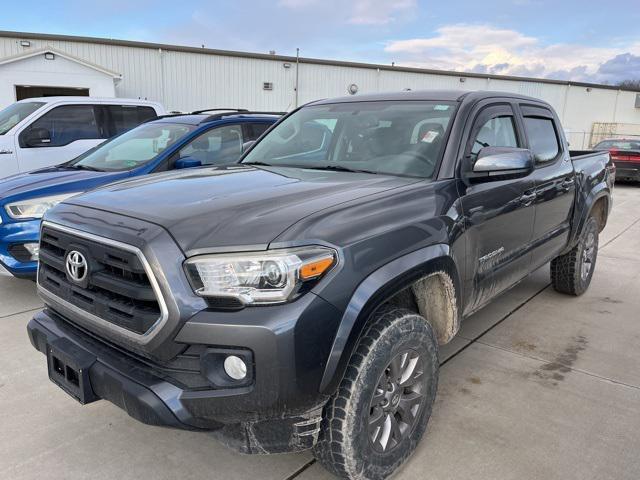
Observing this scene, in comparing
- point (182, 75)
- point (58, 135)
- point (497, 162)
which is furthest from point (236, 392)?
point (182, 75)

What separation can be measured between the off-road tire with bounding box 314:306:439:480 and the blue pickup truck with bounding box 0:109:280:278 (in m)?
3.23

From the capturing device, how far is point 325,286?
195 cm

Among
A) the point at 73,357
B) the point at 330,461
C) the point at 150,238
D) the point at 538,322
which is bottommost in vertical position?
the point at 538,322

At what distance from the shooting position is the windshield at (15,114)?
7.68 m

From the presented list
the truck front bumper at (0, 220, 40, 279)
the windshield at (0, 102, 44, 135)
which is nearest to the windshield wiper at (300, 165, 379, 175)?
the truck front bumper at (0, 220, 40, 279)

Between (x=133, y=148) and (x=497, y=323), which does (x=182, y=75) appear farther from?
(x=497, y=323)

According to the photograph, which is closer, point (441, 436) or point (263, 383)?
point (263, 383)

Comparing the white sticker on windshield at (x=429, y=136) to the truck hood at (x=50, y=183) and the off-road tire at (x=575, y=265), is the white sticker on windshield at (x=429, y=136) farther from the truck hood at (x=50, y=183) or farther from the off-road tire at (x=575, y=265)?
the truck hood at (x=50, y=183)

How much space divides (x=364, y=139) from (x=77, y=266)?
1914 millimetres

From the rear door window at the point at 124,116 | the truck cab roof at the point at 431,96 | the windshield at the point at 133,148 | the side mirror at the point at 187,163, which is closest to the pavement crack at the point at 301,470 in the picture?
the truck cab roof at the point at 431,96

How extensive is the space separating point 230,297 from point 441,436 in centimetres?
157

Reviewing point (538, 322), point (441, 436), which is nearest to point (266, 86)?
point (538, 322)

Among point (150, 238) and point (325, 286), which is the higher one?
point (150, 238)

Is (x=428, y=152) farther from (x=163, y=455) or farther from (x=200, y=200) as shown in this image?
(x=163, y=455)
